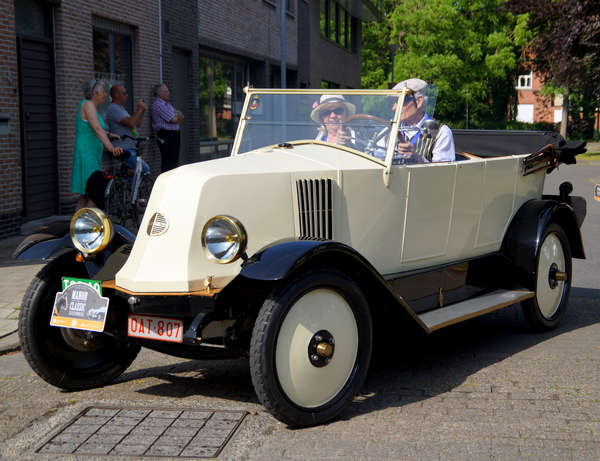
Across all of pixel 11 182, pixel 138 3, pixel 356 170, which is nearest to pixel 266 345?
pixel 356 170

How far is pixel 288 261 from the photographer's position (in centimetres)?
353

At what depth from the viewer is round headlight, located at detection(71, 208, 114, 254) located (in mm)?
4094

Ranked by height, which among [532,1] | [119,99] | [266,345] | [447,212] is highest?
[532,1]

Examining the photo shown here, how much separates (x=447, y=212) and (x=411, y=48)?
4235cm

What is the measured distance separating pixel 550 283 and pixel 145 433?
11.6 ft

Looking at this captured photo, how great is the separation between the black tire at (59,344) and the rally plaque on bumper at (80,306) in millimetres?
230

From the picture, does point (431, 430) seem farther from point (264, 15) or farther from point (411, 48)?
point (411, 48)

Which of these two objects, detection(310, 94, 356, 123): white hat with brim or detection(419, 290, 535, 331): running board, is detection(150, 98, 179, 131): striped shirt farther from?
detection(419, 290, 535, 331): running board

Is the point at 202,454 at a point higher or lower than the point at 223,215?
lower

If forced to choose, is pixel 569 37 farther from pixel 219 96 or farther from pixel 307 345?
pixel 307 345

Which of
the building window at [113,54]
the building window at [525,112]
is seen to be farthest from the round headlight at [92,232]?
the building window at [525,112]

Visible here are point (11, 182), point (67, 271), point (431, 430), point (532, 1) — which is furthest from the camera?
point (532, 1)

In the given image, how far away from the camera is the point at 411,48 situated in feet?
149

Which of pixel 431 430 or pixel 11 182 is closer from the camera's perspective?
pixel 431 430
